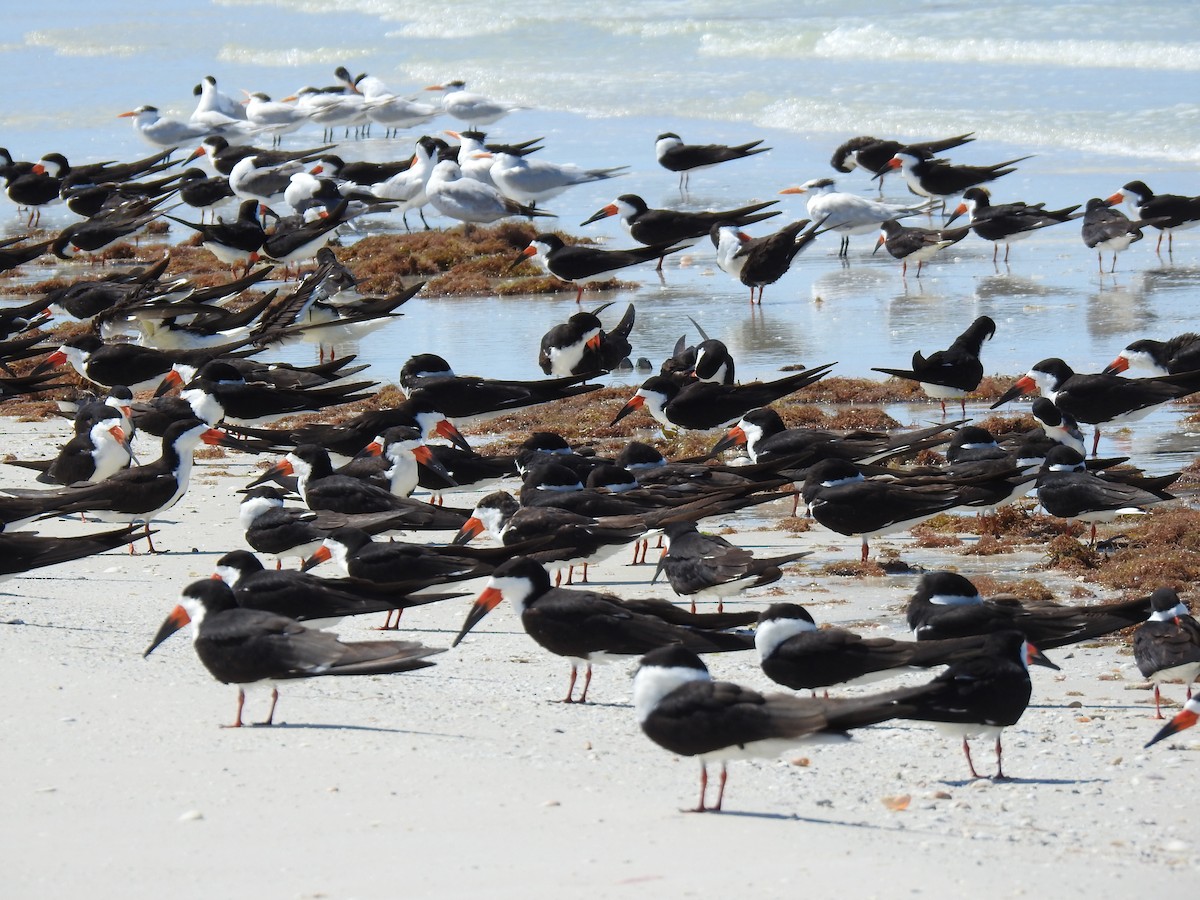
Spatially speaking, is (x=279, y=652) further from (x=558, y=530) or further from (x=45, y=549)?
(x=558, y=530)

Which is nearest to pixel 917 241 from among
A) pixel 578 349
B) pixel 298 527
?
pixel 578 349

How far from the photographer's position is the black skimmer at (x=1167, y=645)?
6.89 meters

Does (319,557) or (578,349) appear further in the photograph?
(578,349)

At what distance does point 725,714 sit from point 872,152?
1850cm

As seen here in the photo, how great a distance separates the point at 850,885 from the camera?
500 cm

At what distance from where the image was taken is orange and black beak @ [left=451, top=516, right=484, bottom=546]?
30.3 ft

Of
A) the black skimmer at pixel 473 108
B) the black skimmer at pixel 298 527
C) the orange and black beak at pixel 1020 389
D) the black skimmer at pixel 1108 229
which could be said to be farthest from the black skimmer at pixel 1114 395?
the black skimmer at pixel 473 108

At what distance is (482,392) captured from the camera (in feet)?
40.5

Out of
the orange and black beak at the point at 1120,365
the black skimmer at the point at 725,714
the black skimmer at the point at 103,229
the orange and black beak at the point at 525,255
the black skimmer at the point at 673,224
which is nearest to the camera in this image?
the black skimmer at the point at 725,714

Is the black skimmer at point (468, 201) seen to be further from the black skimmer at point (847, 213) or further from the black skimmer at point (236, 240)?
the black skimmer at point (847, 213)

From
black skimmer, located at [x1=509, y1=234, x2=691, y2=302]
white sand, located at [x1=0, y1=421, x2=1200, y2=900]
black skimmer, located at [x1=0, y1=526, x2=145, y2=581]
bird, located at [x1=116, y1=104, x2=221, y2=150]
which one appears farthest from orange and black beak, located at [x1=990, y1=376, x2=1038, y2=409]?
bird, located at [x1=116, y1=104, x2=221, y2=150]

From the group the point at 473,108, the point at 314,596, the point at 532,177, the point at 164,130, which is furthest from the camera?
the point at 473,108

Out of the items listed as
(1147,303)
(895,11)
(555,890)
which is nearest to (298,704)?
(555,890)

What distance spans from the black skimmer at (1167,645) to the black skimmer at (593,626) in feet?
5.49
